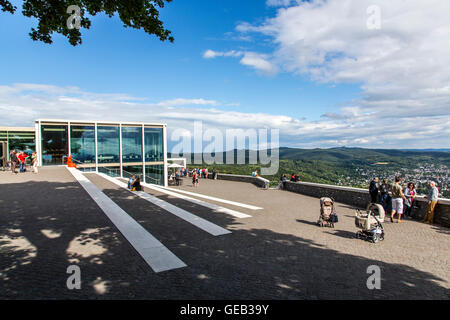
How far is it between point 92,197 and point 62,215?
3230 millimetres

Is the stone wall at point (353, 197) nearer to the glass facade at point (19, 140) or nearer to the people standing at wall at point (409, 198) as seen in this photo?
the people standing at wall at point (409, 198)

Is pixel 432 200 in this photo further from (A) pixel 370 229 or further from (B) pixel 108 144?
(B) pixel 108 144

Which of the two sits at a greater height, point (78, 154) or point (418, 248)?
point (78, 154)

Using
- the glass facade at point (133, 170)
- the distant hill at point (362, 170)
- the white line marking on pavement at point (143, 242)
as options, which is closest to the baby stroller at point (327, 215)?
the white line marking on pavement at point (143, 242)

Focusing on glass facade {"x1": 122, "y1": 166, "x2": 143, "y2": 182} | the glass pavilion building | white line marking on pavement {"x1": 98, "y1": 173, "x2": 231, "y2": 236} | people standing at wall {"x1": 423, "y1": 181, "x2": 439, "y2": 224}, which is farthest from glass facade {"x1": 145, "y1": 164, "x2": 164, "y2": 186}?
people standing at wall {"x1": 423, "y1": 181, "x2": 439, "y2": 224}

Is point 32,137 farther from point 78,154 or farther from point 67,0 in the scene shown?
point 67,0

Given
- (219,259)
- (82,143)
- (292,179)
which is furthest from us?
(82,143)

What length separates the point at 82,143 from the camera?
3178 centimetres

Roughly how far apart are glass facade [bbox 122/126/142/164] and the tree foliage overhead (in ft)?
93.2

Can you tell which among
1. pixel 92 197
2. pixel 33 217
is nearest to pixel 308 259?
pixel 33 217

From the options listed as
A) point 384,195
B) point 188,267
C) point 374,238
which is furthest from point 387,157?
point 188,267

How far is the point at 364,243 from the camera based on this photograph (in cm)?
664

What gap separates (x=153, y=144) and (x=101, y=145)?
7.80 meters
